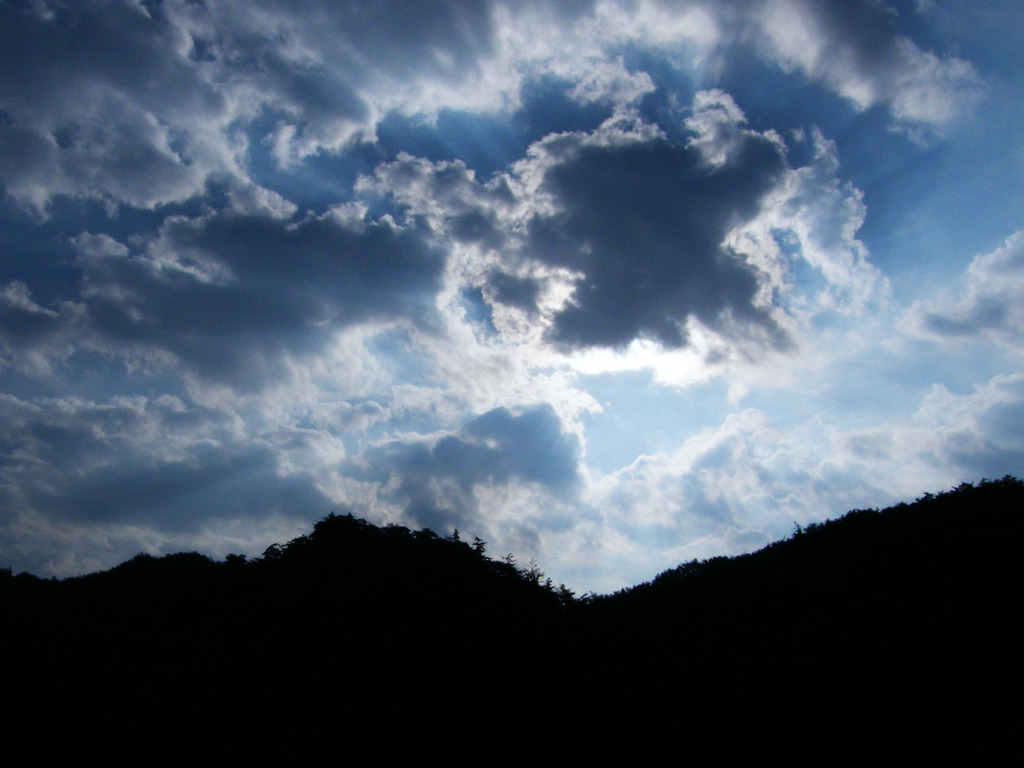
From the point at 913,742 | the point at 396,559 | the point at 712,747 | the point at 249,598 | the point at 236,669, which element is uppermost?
the point at 396,559

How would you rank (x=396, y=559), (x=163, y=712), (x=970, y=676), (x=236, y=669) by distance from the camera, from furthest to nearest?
(x=396, y=559) → (x=970, y=676) → (x=236, y=669) → (x=163, y=712)

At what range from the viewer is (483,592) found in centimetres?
1578

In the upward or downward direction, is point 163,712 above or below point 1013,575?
below

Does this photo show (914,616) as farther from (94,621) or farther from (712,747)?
(94,621)

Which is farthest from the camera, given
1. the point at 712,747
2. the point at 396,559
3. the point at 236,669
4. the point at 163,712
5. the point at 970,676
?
the point at 396,559

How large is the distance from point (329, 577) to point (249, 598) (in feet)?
7.51

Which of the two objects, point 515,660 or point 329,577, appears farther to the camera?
point 329,577

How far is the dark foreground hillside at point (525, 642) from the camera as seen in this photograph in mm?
12320

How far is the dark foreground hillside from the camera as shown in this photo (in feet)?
40.4

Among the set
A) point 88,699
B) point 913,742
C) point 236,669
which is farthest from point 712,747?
point 88,699

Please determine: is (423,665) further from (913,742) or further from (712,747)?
(913,742)

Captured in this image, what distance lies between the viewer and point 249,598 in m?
14.7

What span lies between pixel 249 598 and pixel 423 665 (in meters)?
5.78

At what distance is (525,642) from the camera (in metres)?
14.8
